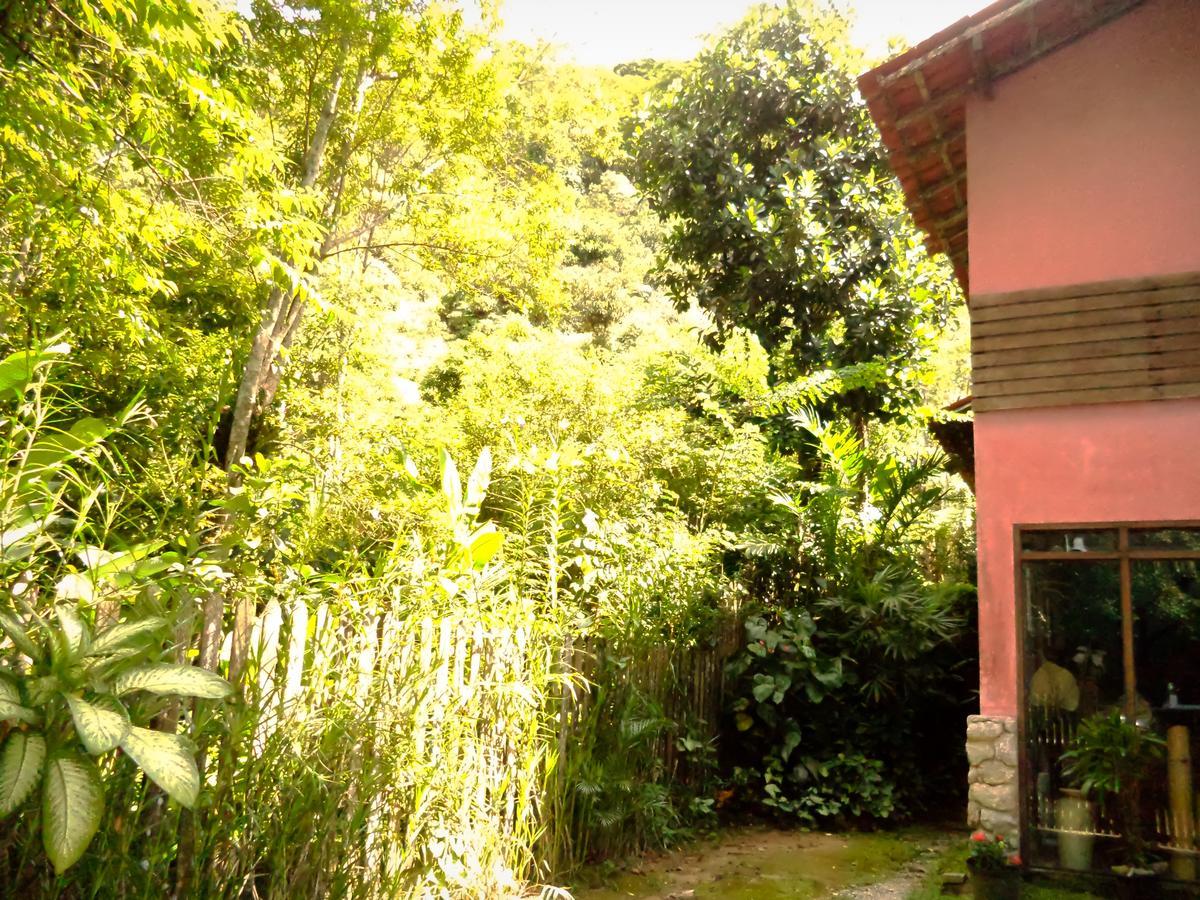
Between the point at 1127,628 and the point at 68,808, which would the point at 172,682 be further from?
the point at 1127,628

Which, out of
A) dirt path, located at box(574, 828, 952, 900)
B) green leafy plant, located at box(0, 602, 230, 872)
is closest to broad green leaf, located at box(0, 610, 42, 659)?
green leafy plant, located at box(0, 602, 230, 872)

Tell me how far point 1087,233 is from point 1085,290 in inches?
15.4

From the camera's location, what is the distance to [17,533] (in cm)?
239

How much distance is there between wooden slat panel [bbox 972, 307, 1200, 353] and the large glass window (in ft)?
3.99

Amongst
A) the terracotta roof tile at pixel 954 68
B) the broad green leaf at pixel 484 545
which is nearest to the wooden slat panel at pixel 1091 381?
the terracotta roof tile at pixel 954 68

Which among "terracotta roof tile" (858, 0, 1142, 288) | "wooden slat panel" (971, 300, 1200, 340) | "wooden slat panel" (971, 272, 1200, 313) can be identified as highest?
"terracotta roof tile" (858, 0, 1142, 288)

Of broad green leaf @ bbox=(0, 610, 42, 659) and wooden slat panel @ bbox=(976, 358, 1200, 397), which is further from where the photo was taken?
wooden slat panel @ bbox=(976, 358, 1200, 397)

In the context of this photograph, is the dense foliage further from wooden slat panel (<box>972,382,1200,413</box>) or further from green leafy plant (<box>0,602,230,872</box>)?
wooden slat panel (<box>972,382,1200,413</box>)

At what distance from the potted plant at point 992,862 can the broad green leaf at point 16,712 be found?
17.0 feet

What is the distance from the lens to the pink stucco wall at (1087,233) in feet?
19.0

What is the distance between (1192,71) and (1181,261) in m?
1.26

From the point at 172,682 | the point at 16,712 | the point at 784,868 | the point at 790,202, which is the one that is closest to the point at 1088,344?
the point at 784,868

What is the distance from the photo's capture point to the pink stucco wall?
5.78 meters

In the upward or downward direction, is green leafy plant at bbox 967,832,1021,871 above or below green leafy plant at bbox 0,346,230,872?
below
